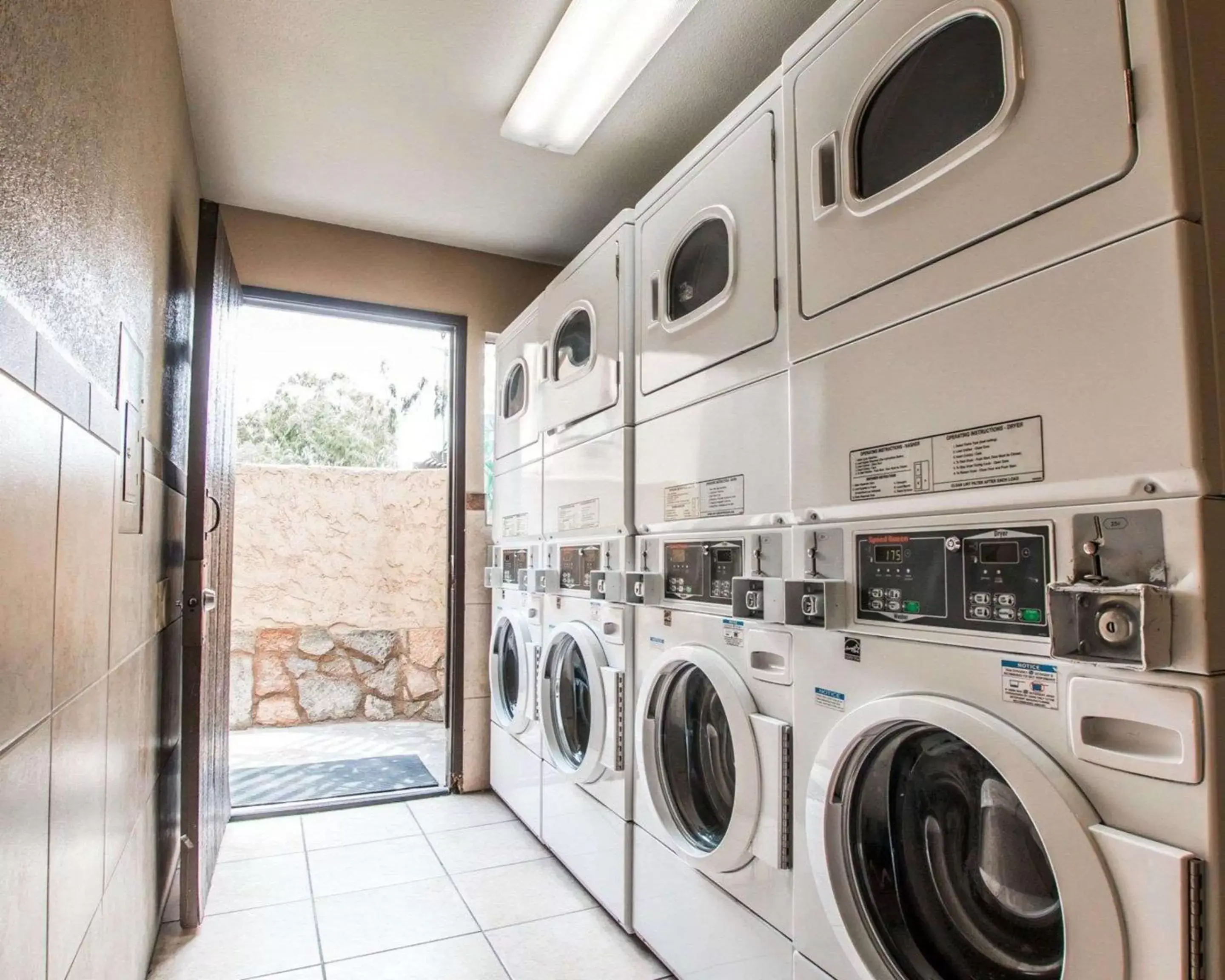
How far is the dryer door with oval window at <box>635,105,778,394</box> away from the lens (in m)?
1.67

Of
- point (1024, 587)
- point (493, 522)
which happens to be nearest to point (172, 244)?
point (493, 522)

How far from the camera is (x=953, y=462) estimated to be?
3.82 feet

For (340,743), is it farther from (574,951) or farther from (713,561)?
(713,561)

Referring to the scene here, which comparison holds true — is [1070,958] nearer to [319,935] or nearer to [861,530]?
[861,530]

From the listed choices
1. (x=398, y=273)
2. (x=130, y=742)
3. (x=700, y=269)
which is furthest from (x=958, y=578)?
(x=398, y=273)

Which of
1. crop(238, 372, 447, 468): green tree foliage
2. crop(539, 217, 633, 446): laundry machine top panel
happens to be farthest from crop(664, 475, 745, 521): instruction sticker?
crop(238, 372, 447, 468): green tree foliage

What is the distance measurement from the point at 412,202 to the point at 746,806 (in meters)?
2.86

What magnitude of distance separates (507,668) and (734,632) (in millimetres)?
1992

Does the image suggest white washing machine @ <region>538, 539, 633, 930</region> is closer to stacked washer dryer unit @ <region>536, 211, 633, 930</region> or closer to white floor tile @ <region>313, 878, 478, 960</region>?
stacked washer dryer unit @ <region>536, 211, 633, 930</region>

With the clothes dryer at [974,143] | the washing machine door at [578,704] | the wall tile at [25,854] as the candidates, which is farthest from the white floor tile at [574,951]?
the clothes dryer at [974,143]

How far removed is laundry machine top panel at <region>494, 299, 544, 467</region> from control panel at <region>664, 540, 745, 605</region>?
1156 mm

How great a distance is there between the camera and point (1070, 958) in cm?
93

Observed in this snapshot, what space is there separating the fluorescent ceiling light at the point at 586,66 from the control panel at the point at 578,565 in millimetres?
1473

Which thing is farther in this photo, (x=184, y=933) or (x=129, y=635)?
Result: (x=184, y=933)
